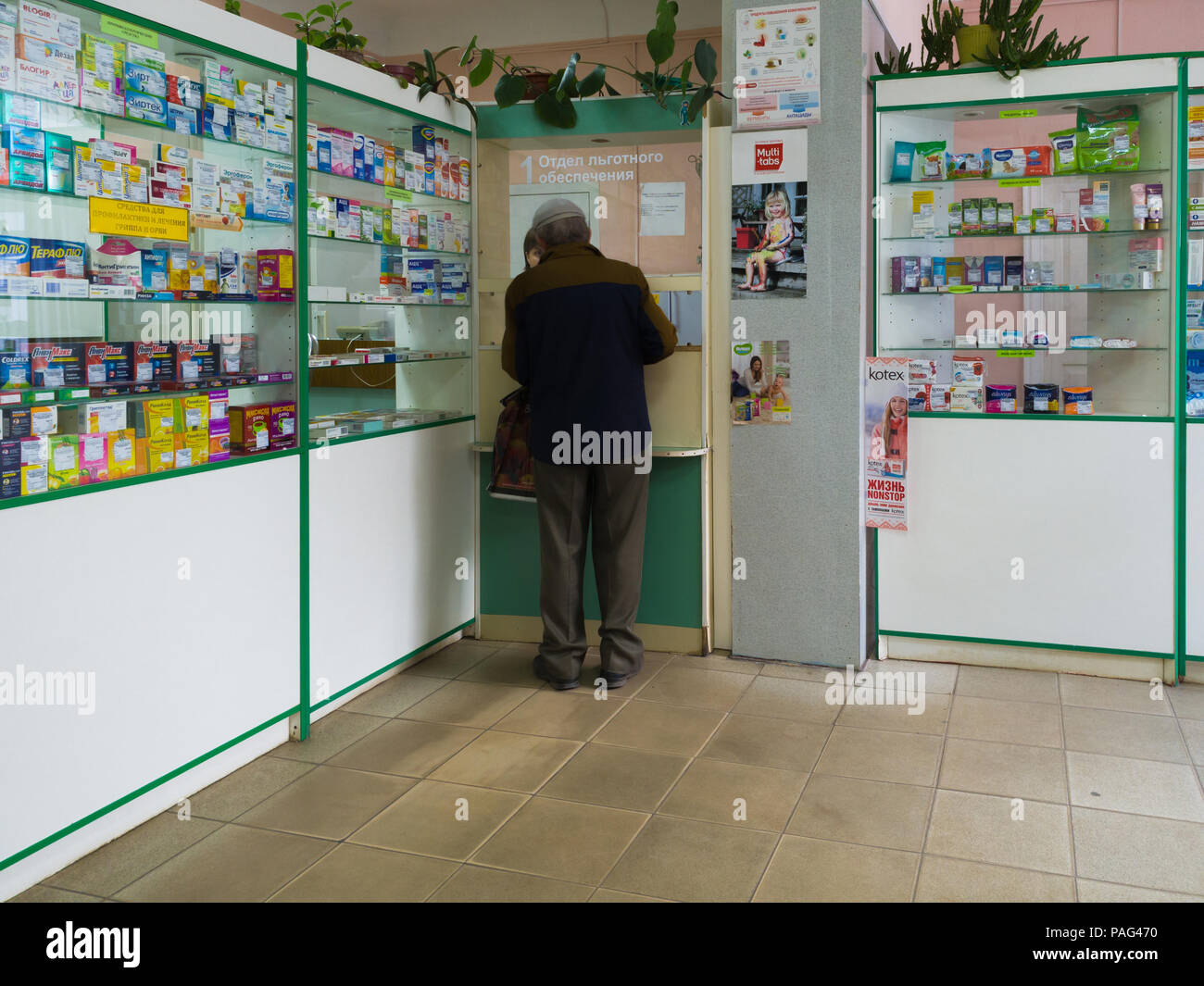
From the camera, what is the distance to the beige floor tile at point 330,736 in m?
3.79

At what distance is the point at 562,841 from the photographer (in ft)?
10.2

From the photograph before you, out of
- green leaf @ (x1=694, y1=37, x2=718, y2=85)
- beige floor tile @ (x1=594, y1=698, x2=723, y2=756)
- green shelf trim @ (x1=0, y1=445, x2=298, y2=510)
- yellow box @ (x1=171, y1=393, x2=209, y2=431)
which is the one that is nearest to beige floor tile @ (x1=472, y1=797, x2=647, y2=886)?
beige floor tile @ (x1=594, y1=698, x2=723, y2=756)

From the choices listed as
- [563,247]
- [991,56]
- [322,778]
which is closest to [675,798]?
[322,778]

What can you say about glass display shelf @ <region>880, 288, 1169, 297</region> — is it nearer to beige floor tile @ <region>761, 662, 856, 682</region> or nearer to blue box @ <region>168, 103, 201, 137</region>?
beige floor tile @ <region>761, 662, 856, 682</region>

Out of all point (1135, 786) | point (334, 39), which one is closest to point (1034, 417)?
point (1135, 786)

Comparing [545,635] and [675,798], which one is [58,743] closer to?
[675,798]

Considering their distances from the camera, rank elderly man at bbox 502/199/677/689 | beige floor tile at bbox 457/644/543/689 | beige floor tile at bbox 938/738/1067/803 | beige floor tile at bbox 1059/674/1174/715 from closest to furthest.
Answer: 1. beige floor tile at bbox 938/738/1067/803
2. beige floor tile at bbox 1059/674/1174/715
3. elderly man at bbox 502/199/677/689
4. beige floor tile at bbox 457/644/543/689

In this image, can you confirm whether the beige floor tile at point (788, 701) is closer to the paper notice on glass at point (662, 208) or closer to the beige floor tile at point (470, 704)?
the beige floor tile at point (470, 704)

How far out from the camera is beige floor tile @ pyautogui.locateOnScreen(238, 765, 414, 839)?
10.6 ft

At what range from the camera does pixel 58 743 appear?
287cm

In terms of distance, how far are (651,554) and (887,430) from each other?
1132 mm

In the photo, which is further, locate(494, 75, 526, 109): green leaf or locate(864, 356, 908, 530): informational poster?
locate(494, 75, 526, 109): green leaf

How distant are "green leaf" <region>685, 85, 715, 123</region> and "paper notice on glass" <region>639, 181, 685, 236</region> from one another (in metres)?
0.29
